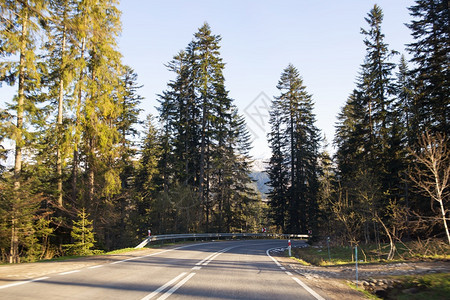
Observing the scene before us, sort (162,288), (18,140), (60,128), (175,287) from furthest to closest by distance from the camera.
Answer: (60,128) < (18,140) < (175,287) < (162,288)

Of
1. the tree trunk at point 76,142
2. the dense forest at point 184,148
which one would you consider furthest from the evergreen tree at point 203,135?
the tree trunk at point 76,142

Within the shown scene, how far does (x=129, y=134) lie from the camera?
107ft

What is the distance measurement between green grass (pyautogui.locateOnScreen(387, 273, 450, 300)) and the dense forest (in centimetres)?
380

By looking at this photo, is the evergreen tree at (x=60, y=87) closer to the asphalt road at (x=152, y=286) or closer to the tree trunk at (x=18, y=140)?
the tree trunk at (x=18, y=140)

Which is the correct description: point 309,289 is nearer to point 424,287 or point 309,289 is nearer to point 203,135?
point 424,287

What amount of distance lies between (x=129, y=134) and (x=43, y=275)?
25950 mm

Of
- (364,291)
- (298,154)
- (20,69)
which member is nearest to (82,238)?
(20,69)

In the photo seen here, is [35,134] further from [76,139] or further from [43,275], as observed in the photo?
[43,275]

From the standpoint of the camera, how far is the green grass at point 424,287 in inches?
267

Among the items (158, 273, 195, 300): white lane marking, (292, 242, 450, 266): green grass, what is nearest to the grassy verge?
(158, 273, 195, 300): white lane marking

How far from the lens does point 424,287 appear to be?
24.2 feet

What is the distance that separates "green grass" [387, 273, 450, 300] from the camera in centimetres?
677

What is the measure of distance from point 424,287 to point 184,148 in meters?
31.9

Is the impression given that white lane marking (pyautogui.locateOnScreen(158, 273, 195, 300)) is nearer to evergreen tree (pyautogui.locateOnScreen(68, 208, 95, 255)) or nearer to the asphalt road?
the asphalt road
